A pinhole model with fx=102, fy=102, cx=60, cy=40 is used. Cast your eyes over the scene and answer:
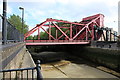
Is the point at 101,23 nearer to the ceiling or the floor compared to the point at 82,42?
nearer to the ceiling

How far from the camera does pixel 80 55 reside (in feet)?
97.6

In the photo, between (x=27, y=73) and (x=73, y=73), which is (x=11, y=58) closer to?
(x=27, y=73)

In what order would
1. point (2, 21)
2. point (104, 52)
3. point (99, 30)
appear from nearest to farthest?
1. point (2, 21)
2. point (104, 52)
3. point (99, 30)

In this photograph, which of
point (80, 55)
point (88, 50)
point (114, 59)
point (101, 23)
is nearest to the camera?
point (114, 59)

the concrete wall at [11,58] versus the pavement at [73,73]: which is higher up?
the concrete wall at [11,58]

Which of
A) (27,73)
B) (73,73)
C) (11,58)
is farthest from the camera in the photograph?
(73,73)

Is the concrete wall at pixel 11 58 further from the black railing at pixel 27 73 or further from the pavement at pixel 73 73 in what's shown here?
the pavement at pixel 73 73

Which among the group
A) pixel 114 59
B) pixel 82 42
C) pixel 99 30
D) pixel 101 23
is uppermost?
pixel 101 23

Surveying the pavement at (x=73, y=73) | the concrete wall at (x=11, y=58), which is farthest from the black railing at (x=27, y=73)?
the pavement at (x=73, y=73)

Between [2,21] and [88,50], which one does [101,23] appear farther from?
[2,21]

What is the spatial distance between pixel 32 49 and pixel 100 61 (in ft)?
96.6

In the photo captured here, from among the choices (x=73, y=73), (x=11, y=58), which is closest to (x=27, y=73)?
(x=11, y=58)

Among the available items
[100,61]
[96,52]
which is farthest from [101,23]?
[100,61]

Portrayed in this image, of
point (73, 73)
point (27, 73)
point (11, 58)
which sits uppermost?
point (11, 58)
